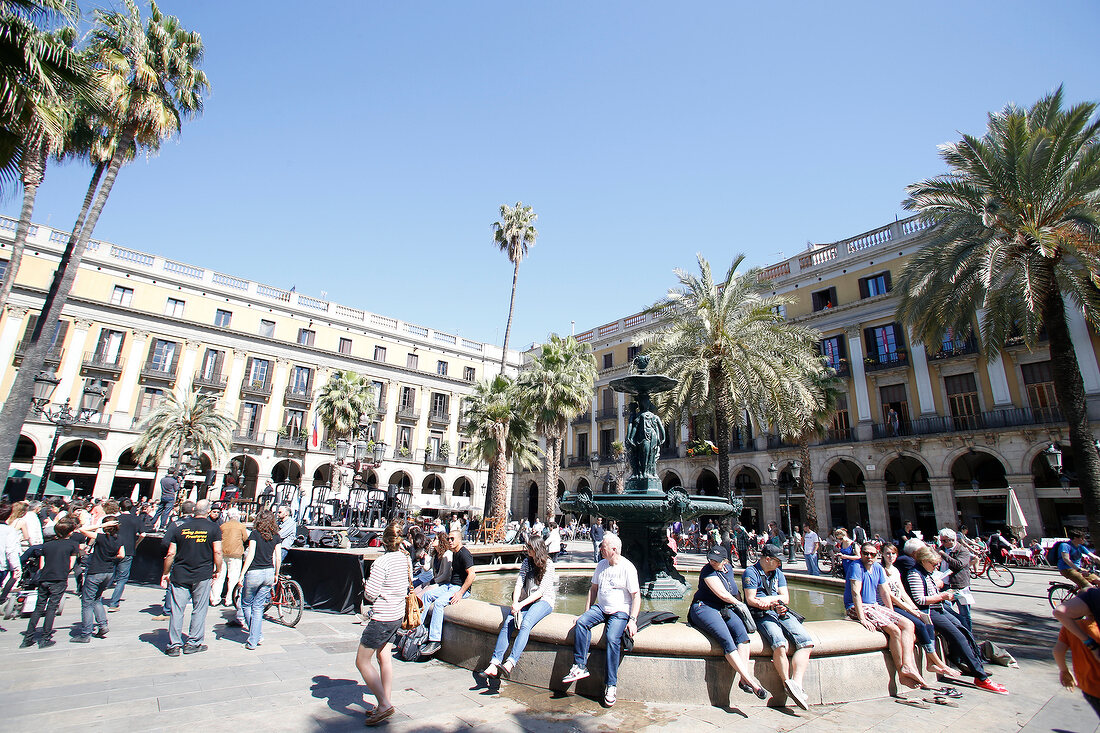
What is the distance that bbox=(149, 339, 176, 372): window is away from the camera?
106 ft

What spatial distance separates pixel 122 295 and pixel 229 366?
7.16 meters

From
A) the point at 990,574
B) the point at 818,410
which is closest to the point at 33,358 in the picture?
the point at 990,574

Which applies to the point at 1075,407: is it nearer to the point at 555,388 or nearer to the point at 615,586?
the point at 615,586

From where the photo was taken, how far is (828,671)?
16.3ft

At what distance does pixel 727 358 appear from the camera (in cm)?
1825

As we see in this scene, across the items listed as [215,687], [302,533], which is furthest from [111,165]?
[215,687]

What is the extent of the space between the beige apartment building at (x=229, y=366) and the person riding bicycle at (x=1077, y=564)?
2040 centimetres

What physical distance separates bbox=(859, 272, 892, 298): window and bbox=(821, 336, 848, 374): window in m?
2.60

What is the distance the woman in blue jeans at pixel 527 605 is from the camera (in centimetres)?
506

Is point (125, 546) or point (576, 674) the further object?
Result: point (125, 546)

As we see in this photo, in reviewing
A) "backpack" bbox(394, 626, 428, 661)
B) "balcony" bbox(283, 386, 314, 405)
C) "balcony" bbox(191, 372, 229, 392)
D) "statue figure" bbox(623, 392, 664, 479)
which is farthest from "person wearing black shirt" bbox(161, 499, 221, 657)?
"balcony" bbox(283, 386, 314, 405)

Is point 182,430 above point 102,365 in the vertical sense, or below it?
below

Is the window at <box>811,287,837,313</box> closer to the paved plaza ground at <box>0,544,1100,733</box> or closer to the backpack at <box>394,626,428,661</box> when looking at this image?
the paved plaza ground at <box>0,544,1100,733</box>

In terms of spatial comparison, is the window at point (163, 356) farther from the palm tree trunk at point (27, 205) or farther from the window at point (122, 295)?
the palm tree trunk at point (27, 205)
